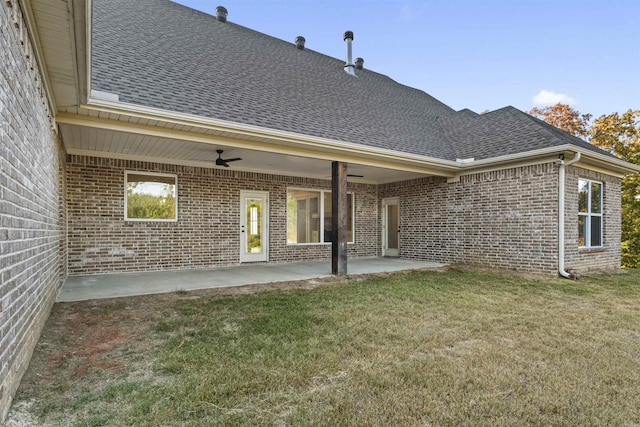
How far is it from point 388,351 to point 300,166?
6.65 metres

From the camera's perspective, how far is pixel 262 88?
7.99m

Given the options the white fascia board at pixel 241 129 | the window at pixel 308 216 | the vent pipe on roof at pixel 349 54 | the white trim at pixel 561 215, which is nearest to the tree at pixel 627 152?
the white trim at pixel 561 215

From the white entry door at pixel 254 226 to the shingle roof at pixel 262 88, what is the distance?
297cm

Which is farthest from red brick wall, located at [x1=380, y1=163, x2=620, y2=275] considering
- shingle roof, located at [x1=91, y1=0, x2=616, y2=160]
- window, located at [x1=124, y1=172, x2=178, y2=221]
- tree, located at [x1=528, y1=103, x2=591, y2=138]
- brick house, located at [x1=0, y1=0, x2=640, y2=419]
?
tree, located at [x1=528, y1=103, x2=591, y2=138]

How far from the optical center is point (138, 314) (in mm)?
4512

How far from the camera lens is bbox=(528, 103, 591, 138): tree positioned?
18.5m

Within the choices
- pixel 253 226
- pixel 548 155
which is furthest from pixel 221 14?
pixel 548 155

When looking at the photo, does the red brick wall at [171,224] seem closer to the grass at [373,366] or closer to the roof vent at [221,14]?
the grass at [373,366]

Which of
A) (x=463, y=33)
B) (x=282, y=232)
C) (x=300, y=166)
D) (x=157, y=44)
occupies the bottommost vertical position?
(x=282, y=232)

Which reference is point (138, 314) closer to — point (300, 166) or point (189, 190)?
point (189, 190)

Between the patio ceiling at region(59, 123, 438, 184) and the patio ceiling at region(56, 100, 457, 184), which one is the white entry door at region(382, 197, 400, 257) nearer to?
the patio ceiling at region(59, 123, 438, 184)

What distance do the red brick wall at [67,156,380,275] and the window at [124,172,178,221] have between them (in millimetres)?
126

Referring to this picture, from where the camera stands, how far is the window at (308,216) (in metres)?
10.5

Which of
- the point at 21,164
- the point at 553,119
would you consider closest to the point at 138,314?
the point at 21,164
